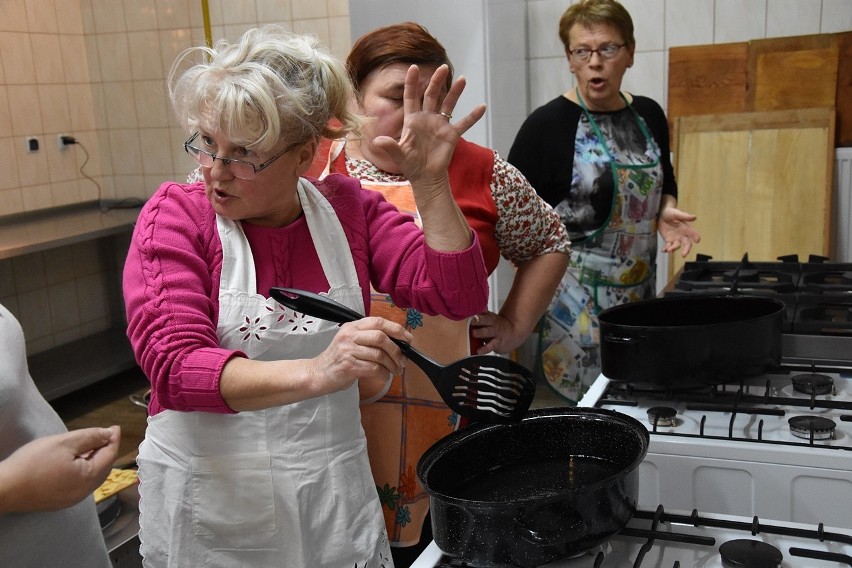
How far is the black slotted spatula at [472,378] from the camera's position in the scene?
3.10 ft

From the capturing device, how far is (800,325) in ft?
4.74

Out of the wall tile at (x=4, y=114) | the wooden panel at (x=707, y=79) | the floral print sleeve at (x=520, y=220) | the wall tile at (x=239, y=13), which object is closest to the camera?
the floral print sleeve at (x=520, y=220)

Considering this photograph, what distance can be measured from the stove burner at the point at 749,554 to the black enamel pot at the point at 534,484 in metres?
0.10

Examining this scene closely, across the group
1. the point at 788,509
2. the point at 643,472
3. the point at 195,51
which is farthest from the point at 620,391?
the point at 195,51

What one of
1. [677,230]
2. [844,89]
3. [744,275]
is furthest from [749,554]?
[844,89]

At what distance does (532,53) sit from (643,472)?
95.8 inches

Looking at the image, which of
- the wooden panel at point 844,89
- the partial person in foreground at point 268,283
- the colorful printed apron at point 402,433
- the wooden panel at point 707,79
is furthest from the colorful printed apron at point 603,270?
the partial person in foreground at point 268,283

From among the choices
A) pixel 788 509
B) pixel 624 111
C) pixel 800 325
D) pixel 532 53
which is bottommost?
pixel 788 509

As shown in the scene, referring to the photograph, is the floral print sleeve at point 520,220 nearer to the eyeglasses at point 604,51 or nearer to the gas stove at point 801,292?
the gas stove at point 801,292

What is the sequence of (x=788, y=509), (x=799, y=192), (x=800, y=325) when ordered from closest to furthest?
(x=788, y=509) < (x=800, y=325) < (x=799, y=192)

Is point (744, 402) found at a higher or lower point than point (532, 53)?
lower

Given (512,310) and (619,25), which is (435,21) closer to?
(619,25)

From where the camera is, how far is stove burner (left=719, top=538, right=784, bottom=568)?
0.80 meters

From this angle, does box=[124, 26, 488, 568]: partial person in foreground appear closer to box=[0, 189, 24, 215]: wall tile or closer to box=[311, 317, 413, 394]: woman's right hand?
box=[311, 317, 413, 394]: woman's right hand
